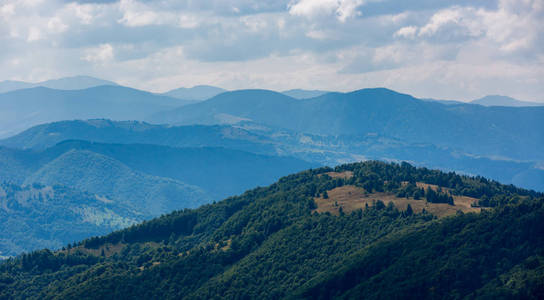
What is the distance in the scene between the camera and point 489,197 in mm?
171500

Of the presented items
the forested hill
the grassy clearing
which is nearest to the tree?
the forested hill

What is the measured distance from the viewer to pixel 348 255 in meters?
143

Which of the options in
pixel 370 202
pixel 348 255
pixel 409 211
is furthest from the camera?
pixel 370 202

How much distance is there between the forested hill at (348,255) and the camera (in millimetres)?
111375

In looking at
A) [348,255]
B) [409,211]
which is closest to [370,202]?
[409,211]

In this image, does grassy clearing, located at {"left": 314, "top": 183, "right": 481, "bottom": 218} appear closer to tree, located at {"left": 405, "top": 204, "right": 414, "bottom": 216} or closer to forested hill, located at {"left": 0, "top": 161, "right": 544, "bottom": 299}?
forested hill, located at {"left": 0, "top": 161, "right": 544, "bottom": 299}

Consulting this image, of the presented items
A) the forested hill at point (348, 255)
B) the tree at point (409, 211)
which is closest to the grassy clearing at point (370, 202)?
the forested hill at point (348, 255)

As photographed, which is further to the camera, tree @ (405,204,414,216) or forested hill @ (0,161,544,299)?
tree @ (405,204,414,216)

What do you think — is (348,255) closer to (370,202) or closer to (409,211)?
(409,211)

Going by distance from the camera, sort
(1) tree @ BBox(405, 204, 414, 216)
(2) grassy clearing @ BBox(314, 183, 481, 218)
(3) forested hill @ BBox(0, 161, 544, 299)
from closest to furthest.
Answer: (3) forested hill @ BBox(0, 161, 544, 299) < (1) tree @ BBox(405, 204, 414, 216) < (2) grassy clearing @ BBox(314, 183, 481, 218)

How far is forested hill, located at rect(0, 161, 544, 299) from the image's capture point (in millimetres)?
111375

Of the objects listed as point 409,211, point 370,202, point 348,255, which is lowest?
point 348,255

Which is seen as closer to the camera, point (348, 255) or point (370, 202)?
point (348, 255)

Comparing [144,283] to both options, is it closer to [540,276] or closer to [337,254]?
[337,254]
